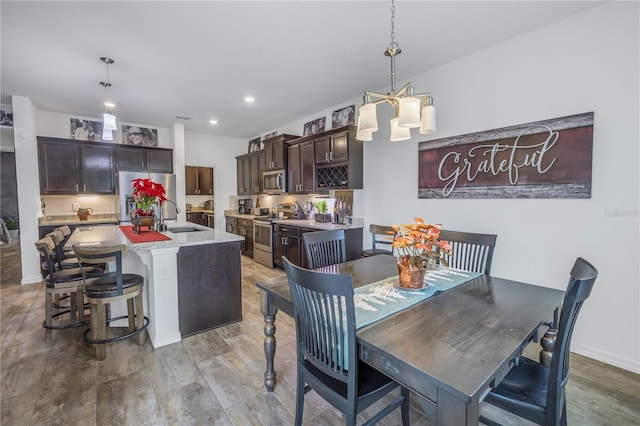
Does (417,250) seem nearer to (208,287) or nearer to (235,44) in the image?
(208,287)

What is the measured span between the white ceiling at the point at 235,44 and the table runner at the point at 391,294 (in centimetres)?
207

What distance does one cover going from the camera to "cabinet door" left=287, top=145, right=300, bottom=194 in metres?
5.19

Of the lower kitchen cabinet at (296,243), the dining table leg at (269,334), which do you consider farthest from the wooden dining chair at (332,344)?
the lower kitchen cabinet at (296,243)

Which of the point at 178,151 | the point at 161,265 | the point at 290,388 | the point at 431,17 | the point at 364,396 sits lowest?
the point at 290,388

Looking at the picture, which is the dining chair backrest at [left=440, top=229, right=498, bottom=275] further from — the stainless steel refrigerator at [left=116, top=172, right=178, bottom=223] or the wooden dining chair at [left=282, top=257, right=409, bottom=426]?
the stainless steel refrigerator at [left=116, top=172, right=178, bottom=223]

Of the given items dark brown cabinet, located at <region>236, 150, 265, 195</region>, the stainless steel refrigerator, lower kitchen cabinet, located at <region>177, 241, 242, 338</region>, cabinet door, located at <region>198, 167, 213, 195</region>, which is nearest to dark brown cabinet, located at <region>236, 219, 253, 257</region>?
dark brown cabinet, located at <region>236, 150, 265, 195</region>

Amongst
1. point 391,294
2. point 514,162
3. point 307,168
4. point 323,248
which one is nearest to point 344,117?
point 307,168

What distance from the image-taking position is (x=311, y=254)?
231 cm

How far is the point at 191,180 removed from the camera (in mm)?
7012

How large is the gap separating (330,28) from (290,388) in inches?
116

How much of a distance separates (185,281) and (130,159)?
13.5ft

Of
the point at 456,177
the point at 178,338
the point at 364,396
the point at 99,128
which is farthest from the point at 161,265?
the point at 99,128

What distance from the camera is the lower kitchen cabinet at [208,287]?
270cm

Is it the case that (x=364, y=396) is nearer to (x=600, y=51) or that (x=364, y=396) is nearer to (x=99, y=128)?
(x=600, y=51)
